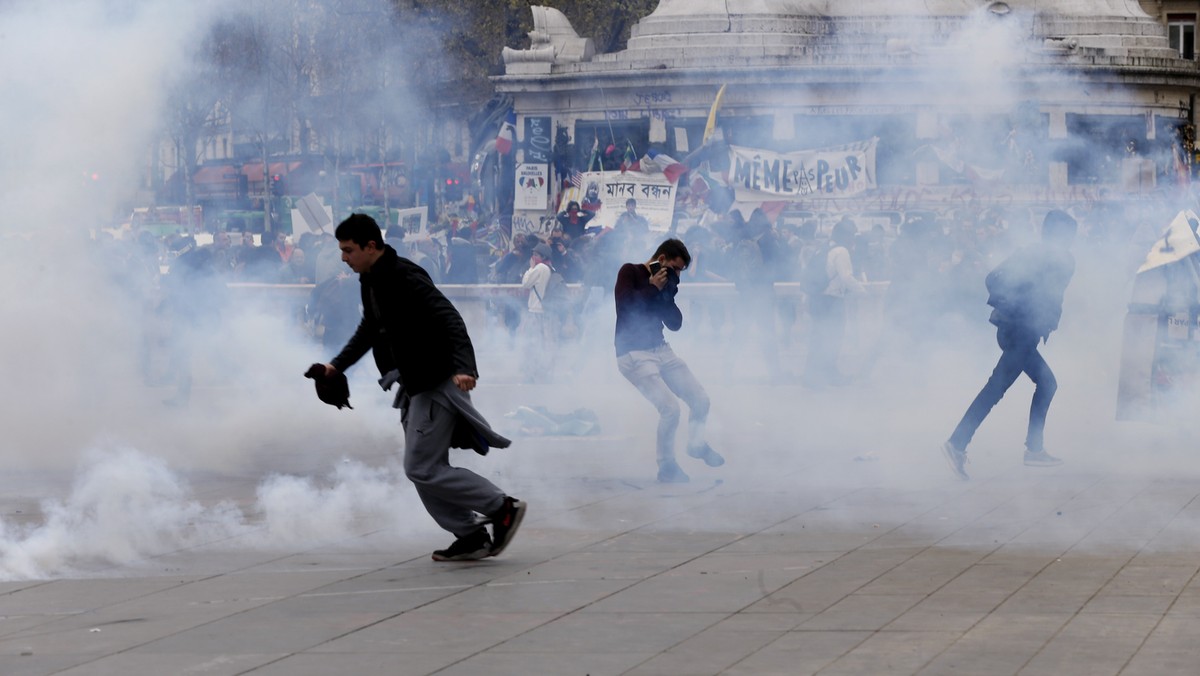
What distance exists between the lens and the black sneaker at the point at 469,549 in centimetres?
838

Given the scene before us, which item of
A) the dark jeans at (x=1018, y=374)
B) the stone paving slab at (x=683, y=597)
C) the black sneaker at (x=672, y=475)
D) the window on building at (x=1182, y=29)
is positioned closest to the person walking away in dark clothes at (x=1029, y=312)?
the dark jeans at (x=1018, y=374)

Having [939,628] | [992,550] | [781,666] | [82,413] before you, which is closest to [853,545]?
[992,550]

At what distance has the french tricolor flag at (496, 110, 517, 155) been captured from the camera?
97.8 ft

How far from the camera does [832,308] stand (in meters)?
18.4

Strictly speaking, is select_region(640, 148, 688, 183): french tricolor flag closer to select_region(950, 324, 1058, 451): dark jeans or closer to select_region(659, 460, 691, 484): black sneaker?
select_region(950, 324, 1058, 451): dark jeans

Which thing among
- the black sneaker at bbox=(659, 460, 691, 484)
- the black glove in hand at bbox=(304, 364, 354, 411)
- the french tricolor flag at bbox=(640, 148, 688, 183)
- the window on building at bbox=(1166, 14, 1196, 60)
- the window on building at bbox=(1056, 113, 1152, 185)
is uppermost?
the window on building at bbox=(1166, 14, 1196, 60)

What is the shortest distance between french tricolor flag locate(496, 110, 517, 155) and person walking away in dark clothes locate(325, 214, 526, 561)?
21.5 metres

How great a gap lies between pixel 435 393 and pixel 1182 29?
50596 millimetres

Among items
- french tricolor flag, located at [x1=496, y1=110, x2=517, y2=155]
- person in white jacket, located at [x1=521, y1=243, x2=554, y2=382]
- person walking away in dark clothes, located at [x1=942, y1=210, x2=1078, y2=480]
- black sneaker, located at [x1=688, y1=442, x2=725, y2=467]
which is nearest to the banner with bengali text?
french tricolor flag, located at [x1=496, y1=110, x2=517, y2=155]

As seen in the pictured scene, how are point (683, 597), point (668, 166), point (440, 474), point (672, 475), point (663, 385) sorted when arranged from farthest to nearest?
point (668, 166) < point (663, 385) < point (672, 475) < point (440, 474) < point (683, 597)

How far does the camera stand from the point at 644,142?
27719 mm

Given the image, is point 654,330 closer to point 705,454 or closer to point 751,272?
point 705,454

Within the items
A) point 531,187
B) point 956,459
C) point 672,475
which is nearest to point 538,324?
point 672,475

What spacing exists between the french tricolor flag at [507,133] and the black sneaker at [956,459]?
1919 cm
